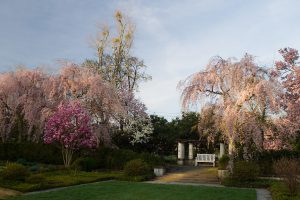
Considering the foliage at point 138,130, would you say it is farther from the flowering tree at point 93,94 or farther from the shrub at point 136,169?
the shrub at point 136,169

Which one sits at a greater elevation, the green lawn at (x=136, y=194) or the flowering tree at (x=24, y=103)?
the flowering tree at (x=24, y=103)

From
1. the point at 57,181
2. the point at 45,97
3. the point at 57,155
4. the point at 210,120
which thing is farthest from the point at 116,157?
the point at 57,181

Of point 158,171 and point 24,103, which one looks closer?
point 158,171

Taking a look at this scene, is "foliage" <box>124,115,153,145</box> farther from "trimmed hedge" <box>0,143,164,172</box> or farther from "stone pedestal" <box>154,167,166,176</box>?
"stone pedestal" <box>154,167,166,176</box>

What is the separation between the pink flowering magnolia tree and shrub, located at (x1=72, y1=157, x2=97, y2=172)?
97 cm

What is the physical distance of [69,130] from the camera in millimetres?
23375

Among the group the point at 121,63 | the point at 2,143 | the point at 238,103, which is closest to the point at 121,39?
the point at 121,63

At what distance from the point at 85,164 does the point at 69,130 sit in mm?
2386

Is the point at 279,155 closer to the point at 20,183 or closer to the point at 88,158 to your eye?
the point at 88,158

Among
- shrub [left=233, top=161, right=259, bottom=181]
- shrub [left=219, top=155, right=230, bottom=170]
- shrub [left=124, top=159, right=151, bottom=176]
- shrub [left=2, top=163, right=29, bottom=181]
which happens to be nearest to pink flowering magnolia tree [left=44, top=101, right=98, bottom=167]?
shrub [left=124, top=159, right=151, bottom=176]

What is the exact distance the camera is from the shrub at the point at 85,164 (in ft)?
75.9

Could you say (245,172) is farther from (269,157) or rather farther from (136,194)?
(136,194)

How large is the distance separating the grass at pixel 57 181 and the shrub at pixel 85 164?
1259mm

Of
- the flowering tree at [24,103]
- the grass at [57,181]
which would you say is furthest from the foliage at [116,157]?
the flowering tree at [24,103]
